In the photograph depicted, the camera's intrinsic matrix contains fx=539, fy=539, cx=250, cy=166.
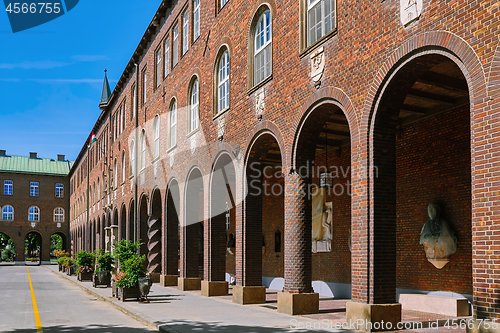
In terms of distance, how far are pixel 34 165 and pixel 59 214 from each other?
30.1 feet

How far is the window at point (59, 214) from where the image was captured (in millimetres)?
75812

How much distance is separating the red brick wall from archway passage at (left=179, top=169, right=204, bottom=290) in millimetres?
8968

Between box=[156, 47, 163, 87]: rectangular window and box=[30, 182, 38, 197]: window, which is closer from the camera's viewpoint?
box=[156, 47, 163, 87]: rectangular window

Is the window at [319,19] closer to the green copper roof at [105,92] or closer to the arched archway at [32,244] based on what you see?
the green copper roof at [105,92]

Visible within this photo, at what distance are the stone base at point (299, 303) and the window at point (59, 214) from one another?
68588 millimetres

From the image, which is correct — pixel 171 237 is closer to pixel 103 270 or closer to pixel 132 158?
pixel 103 270

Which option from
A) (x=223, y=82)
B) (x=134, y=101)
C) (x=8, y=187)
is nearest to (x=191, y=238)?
(x=223, y=82)

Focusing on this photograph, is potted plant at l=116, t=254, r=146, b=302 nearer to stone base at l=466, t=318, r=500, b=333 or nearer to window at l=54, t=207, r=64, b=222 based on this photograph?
stone base at l=466, t=318, r=500, b=333

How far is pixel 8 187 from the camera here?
7262cm

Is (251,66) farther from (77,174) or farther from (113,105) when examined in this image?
(77,174)

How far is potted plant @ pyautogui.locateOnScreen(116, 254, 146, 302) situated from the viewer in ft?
56.7

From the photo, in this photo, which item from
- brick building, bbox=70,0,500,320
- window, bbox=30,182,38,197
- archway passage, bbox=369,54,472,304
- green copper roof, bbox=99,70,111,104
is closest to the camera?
brick building, bbox=70,0,500,320

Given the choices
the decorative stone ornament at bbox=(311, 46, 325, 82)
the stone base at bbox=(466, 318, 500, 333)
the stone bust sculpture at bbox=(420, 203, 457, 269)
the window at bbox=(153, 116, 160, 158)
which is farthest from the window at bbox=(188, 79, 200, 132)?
the stone base at bbox=(466, 318, 500, 333)

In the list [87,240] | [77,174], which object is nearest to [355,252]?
[87,240]
